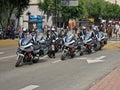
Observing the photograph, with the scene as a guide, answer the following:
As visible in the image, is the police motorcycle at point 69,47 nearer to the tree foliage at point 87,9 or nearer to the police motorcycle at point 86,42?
the police motorcycle at point 86,42

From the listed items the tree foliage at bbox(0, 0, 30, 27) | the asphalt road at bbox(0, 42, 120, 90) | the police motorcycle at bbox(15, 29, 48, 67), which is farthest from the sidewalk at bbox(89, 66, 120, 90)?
the tree foliage at bbox(0, 0, 30, 27)

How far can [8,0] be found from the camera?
48.0m

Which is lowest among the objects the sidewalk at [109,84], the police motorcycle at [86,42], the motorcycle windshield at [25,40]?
Result: the police motorcycle at [86,42]

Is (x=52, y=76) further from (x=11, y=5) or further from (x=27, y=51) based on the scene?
(x=11, y=5)

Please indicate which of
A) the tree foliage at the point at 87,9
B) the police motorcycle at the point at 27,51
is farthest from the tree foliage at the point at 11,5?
the police motorcycle at the point at 27,51

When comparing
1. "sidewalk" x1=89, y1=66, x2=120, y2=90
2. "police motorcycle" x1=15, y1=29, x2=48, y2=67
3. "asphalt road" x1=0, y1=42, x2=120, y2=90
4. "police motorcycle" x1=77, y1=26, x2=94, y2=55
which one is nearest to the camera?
"sidewalk" x1=89, y1=66, x2=120, y2=90

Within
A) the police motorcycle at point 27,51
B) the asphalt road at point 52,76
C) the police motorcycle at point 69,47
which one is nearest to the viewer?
the asphalt road at point 52,76

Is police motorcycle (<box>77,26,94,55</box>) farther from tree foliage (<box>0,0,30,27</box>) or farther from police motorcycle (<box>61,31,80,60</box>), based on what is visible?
tree foliage (<box>0,0,30,27</box>)

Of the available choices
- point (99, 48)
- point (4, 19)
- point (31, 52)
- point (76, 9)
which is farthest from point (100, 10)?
point (31, 52)

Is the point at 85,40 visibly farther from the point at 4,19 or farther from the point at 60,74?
the point at 4,19

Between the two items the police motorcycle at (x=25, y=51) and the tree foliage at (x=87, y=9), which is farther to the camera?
the tree foliage at (x=87, y=9)

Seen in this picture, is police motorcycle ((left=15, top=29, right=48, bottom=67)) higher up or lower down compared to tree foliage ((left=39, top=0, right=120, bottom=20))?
higher up

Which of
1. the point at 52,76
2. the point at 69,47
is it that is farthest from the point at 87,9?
the point at 52,76

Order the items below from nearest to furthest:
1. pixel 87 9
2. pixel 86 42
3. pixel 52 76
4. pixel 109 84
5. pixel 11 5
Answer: pixel 109 84 → pixel 52 76 → pixel 86 42 → pixel 11 5 → pixel 87 9
